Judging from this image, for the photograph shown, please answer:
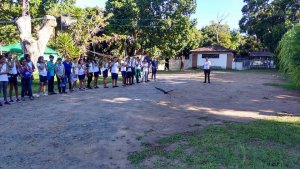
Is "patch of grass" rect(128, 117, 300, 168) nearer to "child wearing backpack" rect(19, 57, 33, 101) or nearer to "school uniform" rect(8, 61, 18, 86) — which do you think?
"school uniform" rect(8, 61, 18, 86)

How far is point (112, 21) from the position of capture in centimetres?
3712

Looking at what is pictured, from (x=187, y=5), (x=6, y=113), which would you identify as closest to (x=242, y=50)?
(x=187, y=5)

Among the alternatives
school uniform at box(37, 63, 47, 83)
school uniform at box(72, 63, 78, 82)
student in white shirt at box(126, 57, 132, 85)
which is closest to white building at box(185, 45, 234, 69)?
student in white shirt at box(126, 57, 132, 85)

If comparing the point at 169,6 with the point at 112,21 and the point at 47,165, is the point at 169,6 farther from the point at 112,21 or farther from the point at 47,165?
the point at 47,165

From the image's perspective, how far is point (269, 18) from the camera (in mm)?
45938

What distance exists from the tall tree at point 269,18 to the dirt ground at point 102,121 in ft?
102

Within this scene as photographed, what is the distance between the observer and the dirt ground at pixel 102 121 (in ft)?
18.7

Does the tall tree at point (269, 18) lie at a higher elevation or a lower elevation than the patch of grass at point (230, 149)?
higher

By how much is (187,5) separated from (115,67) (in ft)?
76.6

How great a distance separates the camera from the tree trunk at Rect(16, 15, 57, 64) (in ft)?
72.8

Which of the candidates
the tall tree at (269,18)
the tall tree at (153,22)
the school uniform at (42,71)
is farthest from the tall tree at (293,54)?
the tall tree at (269,18)

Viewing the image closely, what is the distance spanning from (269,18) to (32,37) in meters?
34.2

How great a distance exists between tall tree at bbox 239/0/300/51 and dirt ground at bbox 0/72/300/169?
Result: 3103 cm

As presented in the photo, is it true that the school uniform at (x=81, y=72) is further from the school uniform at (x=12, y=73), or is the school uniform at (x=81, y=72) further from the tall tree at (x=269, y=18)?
the tall tree at (x=269, y=18)
